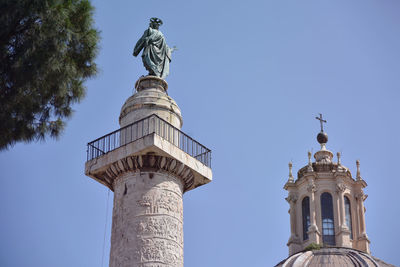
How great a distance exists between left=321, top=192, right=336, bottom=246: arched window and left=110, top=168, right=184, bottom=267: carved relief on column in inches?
1003

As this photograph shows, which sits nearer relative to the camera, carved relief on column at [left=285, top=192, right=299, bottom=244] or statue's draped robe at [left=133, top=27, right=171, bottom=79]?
statue's draped robe at [left=133, top=27, right=171, bottom=79]

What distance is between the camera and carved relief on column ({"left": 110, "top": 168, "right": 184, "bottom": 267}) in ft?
57.7

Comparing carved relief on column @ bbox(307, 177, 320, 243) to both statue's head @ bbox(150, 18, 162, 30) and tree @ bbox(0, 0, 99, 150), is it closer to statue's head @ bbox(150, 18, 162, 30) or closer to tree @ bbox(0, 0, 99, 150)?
statue's head @ bbox(150, 18, 162, 30)

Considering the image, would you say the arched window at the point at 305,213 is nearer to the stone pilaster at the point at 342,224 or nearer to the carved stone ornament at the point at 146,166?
the stone pilaster at the point at 342,224

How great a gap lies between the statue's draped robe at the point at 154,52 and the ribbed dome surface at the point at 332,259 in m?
20.7

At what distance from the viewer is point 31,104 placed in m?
13.9

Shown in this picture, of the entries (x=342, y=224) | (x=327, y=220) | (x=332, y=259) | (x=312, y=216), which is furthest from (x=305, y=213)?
(x=332, y=259)

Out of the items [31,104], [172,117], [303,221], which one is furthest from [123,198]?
[303,221]

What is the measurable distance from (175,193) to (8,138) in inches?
225

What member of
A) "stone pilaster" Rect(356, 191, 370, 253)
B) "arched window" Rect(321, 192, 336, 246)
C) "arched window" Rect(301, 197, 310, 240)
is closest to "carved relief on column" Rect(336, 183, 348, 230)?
"arched window" Rect(321, 192, 336, 246)

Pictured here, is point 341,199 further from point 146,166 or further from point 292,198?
point 146,166

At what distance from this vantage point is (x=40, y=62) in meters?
13.5

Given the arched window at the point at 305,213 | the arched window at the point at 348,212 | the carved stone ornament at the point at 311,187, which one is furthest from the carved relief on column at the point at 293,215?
the arched window at the point at 348,212

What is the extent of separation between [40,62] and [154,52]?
24.6 feet
